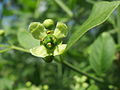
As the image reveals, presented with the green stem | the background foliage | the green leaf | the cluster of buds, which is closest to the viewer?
the green leaf

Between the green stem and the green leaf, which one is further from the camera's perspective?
the green stem

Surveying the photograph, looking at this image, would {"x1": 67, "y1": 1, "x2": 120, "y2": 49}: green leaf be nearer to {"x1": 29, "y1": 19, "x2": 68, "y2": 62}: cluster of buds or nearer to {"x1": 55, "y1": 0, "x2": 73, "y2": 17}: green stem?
{"x1": 29, "y1": 19, "x2": 68, "y2": 62}: cluster of buds

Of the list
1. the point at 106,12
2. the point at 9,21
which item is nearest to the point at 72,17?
the point at 9,21

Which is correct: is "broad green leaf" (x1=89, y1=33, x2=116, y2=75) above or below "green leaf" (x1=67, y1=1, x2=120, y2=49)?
below

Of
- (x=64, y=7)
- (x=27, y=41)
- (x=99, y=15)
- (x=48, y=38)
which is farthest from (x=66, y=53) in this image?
(x=99, y=15)

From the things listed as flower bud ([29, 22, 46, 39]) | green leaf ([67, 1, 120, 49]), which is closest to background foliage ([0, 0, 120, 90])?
flower bud ([29, 22, 46, 39])

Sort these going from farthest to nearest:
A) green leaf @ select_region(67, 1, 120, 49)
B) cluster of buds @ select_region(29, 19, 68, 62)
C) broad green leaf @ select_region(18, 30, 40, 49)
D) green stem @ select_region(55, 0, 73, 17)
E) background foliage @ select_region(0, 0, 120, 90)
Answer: green stem @ select_region(55, 0, 73, 17)
background foliage @ select_region(0, 0, 120, 90)
broad green leaf @ select_region(18, 30, 40, 49)
cluster of buds @ select_region(29, 19, 68, 62)
green leaf @ select_region(67, 1, 120, 49)

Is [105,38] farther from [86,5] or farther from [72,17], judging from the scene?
[72,17]

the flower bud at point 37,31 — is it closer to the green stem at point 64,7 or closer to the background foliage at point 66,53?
the background foliage at point 66,53
